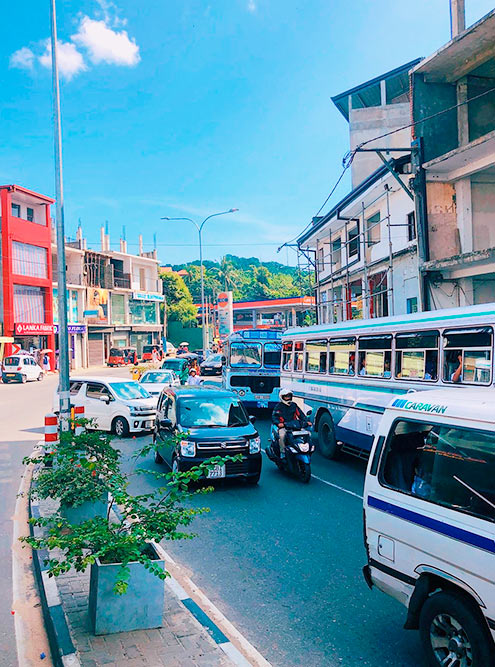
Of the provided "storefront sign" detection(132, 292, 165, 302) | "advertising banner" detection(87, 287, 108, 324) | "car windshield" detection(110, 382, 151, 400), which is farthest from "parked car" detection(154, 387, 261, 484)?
"storefront sign" detection(132, 292, 165, 302)

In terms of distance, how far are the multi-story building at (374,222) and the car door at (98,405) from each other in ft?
31.7

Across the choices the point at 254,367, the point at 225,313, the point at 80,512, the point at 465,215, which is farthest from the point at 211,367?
the point at 80,512

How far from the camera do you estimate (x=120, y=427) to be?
50.1 ft

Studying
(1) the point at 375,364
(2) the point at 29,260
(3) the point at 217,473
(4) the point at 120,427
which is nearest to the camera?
(3) the point at 217,473

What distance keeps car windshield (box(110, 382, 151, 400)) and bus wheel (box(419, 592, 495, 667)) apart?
12.4 metres

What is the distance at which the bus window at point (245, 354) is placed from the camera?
19.1 metres

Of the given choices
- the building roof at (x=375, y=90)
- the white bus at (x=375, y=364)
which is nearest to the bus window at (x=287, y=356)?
the white bus at (x=375, y=364)

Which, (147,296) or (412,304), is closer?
(412,304)

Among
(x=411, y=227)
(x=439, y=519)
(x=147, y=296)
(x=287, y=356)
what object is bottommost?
(x=439, y=519)

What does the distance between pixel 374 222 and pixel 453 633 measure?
72.8ft

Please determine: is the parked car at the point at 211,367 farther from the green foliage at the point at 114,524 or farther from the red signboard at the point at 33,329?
the green foliage at the point at 114,524

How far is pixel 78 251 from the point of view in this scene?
57344 millimetres

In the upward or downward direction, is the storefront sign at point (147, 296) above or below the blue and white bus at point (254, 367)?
above

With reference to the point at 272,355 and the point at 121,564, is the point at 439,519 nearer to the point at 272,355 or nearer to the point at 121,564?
the point at 121,564
